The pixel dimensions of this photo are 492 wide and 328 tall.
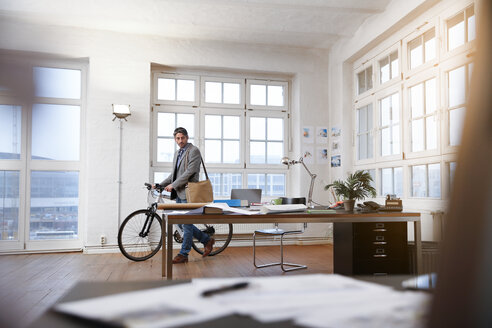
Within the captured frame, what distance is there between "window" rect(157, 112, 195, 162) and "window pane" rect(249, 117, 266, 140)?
0.93m

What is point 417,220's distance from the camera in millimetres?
2947

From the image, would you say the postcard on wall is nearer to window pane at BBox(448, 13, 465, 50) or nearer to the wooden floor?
the wooden floor

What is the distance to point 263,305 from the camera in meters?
0.40

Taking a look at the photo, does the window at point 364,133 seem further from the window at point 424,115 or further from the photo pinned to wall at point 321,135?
the window at point 424,115

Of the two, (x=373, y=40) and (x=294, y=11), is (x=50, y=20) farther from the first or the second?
(x=373, y=40)

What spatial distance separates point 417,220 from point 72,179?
4.51 m

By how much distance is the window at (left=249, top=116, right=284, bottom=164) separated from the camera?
606 cm

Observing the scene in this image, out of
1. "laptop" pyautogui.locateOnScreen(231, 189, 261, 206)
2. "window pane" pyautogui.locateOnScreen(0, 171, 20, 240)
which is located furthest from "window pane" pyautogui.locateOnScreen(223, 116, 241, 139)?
"window pane" pyautogui.locateOnScreen(0, 171, 20, 240)

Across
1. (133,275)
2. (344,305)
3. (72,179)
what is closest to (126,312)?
(344,305)

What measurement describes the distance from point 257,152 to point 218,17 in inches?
83.8

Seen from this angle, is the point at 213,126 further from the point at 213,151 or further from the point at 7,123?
the point at 7,123

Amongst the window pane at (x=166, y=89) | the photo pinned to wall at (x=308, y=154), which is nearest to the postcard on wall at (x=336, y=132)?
the photo pinned to wall at (x=308, y=154)

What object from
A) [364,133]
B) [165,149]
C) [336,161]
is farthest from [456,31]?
[165,149]

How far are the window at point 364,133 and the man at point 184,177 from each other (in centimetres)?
248
